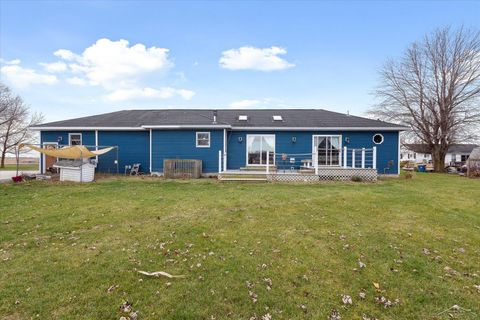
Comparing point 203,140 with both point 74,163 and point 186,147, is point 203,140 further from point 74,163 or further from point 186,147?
point 74,163

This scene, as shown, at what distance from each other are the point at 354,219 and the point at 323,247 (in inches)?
77.8

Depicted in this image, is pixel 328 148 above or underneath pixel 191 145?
underneath

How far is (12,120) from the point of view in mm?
27750

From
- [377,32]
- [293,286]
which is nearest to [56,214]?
[293,286]

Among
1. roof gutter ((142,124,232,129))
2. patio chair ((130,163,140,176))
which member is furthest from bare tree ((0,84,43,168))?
roof gutter ((142,124,232,129))

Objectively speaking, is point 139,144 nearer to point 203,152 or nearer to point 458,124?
point 203,152

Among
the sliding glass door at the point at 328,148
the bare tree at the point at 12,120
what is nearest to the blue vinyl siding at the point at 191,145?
the sliding glass door at the point at 328,148

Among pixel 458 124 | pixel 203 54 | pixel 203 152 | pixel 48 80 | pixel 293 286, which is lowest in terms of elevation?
pixel 293 286

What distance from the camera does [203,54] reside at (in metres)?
18.1

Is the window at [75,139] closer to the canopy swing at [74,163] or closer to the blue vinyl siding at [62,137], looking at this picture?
the blue vinyl siding at [62,137]

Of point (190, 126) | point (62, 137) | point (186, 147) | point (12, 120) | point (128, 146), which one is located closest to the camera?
point (190, 126)

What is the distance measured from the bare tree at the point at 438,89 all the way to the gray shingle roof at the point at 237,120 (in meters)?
10.4

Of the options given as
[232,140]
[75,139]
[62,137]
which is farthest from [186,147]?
[62,137]

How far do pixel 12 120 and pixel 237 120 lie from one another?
27.1 meters
